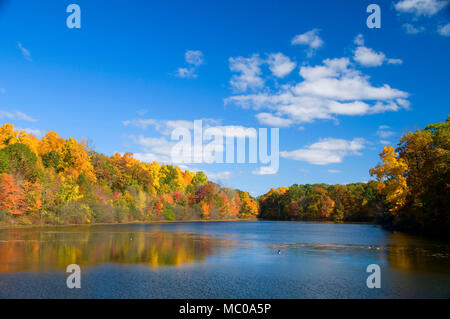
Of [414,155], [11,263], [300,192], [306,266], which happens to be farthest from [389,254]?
[300,192]

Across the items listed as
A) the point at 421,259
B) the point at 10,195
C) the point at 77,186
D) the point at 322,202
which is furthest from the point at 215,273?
the point at 322,202

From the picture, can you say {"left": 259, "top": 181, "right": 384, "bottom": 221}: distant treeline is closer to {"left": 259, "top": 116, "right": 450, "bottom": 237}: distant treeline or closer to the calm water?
{"left": 259, "top": 116, "right": 450, "bottom": 237}: distant treeline

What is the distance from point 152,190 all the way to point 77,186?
33.2 metres

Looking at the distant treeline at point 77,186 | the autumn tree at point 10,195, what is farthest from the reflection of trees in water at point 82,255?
the distant treeline at point 77,186

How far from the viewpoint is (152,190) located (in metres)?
98.1

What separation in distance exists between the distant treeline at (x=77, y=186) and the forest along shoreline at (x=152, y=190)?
0.14 m

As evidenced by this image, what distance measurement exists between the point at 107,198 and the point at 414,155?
188ft

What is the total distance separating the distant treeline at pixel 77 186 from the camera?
54.8 meters

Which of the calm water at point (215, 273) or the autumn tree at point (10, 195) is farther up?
the autumn tree at point (10, 195)

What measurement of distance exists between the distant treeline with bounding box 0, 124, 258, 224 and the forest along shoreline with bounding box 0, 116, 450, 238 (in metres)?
0.14

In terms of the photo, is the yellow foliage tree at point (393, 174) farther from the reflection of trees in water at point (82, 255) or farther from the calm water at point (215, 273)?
the reflection of trees in water at point (82, 255)

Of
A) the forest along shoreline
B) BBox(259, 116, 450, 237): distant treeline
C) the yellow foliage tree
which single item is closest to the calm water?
BBox(259, 116, 450, 237): distant treeline

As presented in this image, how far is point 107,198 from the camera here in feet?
249

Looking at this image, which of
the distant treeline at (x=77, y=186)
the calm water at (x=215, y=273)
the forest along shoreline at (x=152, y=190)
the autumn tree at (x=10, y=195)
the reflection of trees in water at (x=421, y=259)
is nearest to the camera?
the calm water at (x=215, y=273)
